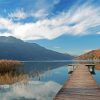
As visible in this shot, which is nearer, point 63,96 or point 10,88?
point 63,96

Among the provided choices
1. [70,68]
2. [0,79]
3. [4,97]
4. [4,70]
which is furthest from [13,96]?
[70,68]

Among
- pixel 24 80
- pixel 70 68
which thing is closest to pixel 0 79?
pixel 24 80

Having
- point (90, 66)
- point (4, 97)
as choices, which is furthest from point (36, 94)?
point (90, 66)

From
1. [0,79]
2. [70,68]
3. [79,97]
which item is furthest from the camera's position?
[70,68]

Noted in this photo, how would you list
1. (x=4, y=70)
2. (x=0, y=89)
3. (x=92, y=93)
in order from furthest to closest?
1. (x=4, y=70)
2. (x=0, y=89)
3. (x=92, y=93)

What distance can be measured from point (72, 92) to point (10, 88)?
858 centimetres

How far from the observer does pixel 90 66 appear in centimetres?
4812

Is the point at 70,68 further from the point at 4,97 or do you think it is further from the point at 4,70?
the point at 4,97

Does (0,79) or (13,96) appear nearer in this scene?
(13,96)

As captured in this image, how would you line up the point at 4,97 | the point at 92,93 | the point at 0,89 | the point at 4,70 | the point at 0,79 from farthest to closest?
the point at 4,70 → the point at 0,79 → the point at 0,89 → the point at 4,97 → the point at 92,93

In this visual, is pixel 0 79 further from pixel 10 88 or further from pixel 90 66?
pixel 90 66

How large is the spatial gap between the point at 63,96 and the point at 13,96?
665 centimetres

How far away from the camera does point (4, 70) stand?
32594mm

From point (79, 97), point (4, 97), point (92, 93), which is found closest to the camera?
point (79, 97)
